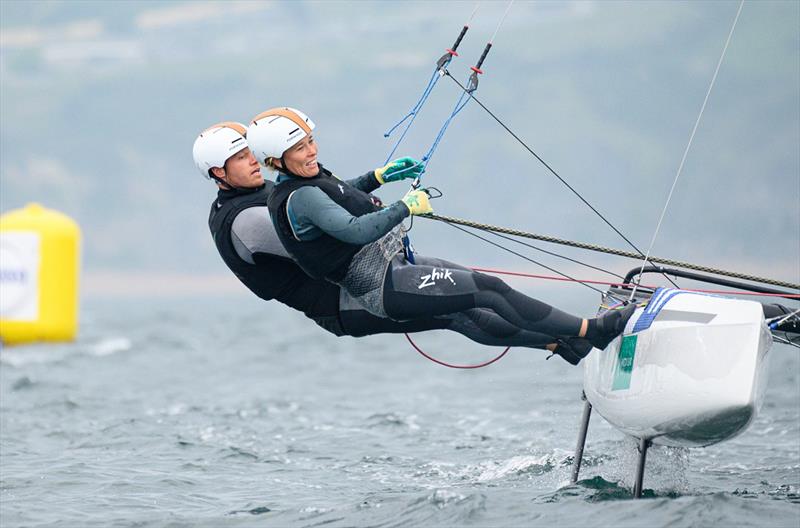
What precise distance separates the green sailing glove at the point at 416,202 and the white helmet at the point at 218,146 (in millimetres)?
916

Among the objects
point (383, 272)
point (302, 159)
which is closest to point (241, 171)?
point (302, 159)

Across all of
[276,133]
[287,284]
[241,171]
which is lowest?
[287,284]

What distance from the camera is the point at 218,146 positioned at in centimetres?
563

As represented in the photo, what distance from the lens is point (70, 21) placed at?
347 ft

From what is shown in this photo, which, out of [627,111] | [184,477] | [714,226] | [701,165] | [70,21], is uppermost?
[70,21]

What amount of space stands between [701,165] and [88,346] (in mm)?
56651

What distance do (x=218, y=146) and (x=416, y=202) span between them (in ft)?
3.35

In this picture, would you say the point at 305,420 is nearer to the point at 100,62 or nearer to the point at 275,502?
the point at 275,502

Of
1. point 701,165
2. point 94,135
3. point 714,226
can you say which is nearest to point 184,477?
point 714,226

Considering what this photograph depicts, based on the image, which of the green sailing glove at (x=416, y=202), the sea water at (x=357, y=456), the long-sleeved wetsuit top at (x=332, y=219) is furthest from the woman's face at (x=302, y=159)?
the sea water at (x=357, y=456)

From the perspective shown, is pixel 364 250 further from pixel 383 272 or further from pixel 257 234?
pixel 257 234

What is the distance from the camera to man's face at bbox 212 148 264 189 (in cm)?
572

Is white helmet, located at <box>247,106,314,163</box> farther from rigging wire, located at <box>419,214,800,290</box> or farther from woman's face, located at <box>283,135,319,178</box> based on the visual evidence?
rigging wire, located at <box>419,214,800,290</box>

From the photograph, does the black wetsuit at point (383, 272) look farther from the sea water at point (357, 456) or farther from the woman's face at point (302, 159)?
the sea water at point (357, 456)
